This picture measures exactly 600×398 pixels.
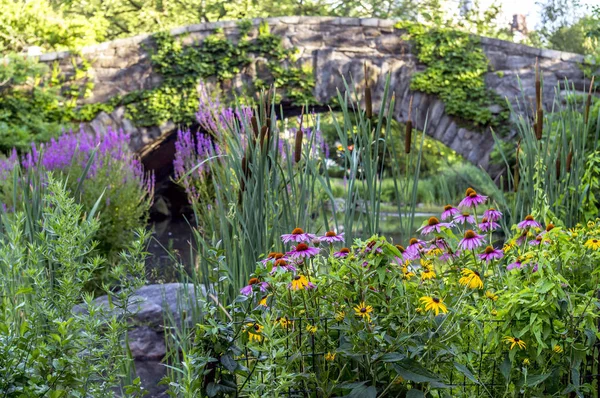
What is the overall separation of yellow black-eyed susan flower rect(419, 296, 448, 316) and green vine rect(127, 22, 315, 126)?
23.1 ft

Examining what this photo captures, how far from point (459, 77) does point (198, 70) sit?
9.70 feet

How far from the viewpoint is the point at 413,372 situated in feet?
5.10

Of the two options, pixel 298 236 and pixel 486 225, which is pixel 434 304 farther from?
pixel 486 225

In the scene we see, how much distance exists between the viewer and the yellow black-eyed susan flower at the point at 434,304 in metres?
1.57

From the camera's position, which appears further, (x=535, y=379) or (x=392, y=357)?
(x=535, y=379)

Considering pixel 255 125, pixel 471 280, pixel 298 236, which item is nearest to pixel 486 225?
pixel 471 280

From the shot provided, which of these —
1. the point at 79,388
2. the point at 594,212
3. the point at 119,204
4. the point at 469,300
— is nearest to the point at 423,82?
the point at 119,204

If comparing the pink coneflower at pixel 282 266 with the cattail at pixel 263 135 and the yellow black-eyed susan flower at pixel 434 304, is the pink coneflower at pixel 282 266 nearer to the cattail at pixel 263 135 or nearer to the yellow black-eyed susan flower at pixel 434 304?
the yellow black-eyed susan flower at pixel 434 304

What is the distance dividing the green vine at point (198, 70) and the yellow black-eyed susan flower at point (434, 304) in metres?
7.04

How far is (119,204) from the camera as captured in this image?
564 centimetres

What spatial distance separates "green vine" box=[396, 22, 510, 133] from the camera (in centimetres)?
790

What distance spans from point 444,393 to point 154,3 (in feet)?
46.2

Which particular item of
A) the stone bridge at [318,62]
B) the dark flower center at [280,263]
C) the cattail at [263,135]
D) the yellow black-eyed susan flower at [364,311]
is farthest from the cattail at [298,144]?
the stone bridge at [318,62]

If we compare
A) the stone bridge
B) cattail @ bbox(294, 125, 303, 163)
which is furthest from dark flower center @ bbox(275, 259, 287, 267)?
the stone bridge
